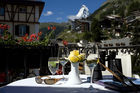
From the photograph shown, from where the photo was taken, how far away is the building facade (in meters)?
14.0

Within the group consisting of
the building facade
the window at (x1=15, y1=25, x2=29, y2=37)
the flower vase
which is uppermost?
the building facade

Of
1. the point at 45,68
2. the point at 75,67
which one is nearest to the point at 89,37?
the point at 45,68

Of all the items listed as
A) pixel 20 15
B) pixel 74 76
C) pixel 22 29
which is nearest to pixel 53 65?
pixel 74 76

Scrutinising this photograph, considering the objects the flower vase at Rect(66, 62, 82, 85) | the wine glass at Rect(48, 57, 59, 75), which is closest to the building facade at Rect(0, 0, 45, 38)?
the wine glass at Rect(48, 57, 59, 75)

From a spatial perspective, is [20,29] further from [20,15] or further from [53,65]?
[53,65]

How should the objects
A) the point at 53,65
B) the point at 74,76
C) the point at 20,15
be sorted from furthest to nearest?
the point at 20,15 → the point at 53,65 → the point at 74,76

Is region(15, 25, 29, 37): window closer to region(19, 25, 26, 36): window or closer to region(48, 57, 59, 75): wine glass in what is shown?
region(19, 25, 26, 36): window

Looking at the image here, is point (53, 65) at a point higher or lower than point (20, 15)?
lower

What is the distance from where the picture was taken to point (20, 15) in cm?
1423

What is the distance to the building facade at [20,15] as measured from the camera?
45.8 feet

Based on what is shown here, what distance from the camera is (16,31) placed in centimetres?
1421

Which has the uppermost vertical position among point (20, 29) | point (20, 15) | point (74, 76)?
point (20, 15)

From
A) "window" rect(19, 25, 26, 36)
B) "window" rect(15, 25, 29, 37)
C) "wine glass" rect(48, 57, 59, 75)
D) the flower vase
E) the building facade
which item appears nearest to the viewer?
the flower vase

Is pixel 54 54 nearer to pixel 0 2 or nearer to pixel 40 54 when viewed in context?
pixel 40 54
